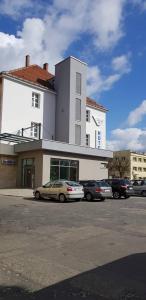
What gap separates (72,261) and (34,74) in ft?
127

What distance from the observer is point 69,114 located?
4094cm

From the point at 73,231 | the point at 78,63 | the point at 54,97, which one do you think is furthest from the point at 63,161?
the point at 73,231

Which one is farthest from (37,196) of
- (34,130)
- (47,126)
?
(47,126)

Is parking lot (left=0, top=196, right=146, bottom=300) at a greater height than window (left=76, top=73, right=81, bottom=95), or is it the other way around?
window (left=76, top=73, right=81, bottom=95)

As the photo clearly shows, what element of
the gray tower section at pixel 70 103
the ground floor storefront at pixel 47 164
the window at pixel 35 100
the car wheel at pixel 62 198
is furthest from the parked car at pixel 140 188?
the window at pixel 35 100

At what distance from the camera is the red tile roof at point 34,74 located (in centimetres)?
4052

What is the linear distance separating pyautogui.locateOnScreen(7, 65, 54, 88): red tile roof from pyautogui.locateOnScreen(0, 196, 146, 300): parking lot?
29263 mm

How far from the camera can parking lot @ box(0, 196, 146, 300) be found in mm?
5496

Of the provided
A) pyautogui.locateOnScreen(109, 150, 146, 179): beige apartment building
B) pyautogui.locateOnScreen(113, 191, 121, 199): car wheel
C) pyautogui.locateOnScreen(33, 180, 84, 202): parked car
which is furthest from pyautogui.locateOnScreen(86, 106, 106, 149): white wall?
pyautogui.locateOnScreen(109, 150, 146, 179): beige apartment building

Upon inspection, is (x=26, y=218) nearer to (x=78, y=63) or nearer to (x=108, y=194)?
(x=108, y=194)

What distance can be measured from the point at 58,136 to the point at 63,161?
24.9 ft

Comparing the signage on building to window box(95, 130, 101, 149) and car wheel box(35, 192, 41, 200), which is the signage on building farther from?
window box(95, 130, 101, 149)

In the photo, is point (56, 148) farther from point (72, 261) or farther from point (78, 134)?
point (72, 261)

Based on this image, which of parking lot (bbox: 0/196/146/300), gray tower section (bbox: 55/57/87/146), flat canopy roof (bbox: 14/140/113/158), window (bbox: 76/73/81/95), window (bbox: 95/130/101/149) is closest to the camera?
parking lot (bbox: 0/196/146/300)
